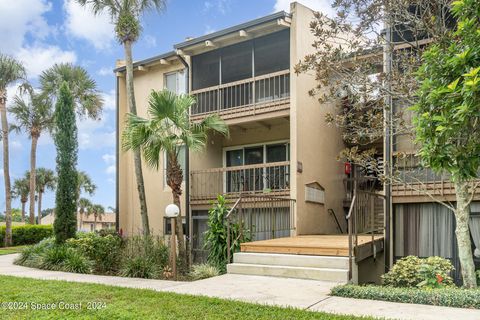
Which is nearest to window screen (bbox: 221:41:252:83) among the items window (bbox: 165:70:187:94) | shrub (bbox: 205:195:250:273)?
window (bbox: 165:70:187:94)

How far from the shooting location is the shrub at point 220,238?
10.4m

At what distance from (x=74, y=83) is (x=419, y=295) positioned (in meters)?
22.0

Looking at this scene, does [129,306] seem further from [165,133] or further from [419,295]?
[165,133]

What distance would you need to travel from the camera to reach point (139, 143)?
38.5ft

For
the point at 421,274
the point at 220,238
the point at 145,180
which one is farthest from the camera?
the point at 145,180

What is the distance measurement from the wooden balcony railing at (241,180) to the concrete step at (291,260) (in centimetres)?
370

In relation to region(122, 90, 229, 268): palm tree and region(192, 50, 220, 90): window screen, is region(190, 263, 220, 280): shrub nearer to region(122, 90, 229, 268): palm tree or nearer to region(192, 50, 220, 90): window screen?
region(122, 90, 229, 268): palm tree

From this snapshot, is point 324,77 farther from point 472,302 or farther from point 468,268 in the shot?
point 472,302

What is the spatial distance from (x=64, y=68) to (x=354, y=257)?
20.9 metres

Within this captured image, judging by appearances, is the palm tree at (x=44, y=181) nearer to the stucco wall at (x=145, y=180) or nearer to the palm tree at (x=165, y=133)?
the stucco wall at (x=145, y=180)

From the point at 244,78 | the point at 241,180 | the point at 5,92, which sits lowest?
the point at 241,180

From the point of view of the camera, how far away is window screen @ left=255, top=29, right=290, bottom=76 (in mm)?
13898

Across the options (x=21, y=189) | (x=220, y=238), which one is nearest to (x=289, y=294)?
(x=220, y=238)

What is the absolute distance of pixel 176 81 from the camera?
16.7m
